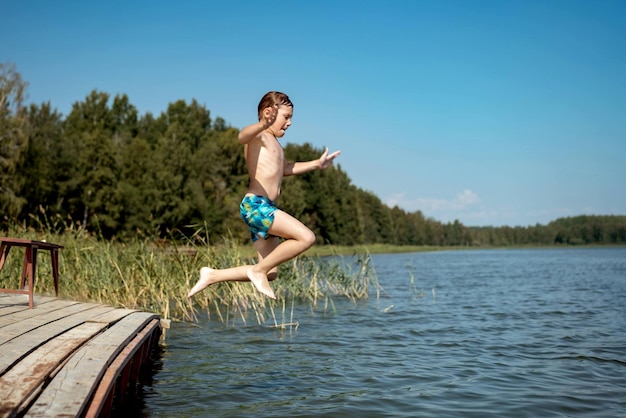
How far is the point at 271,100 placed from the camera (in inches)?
191

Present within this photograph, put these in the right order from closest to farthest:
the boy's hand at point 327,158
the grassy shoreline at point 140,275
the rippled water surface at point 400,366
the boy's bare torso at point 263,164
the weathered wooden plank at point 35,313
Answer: the boy's bare torso at point 263,164
the boy's hand at point 327,158
the weathered wooden plank at point 35,313
the rippled water surface at point 400,366
the grassy shoreline at point 140,275

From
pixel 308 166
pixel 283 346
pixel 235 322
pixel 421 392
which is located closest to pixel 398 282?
pixel 235 322

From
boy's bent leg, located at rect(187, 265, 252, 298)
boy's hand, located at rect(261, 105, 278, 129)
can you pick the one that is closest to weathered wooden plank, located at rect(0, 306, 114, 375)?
boy's bent leg, located at rect(187, 265, 252, 298)

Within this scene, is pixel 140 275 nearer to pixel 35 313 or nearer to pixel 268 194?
pixel 35 313

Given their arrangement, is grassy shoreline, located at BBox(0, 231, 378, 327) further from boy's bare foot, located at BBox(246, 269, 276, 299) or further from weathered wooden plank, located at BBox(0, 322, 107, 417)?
weathered wooden plank, located at BBox(0, 322, 107, 417)

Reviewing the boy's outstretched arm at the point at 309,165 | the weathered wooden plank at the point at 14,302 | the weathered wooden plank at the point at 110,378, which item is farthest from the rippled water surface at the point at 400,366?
the boy's outstretched arm at the point at 309,165

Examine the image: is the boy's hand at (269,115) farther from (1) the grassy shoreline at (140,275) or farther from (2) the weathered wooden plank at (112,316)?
(1) the grassy shoreline at (140,275)

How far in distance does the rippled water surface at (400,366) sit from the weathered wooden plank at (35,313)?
1.31 m

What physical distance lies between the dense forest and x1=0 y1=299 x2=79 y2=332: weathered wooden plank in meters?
10.5

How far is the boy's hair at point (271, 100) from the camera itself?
485cm

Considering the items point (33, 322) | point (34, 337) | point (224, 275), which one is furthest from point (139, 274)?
point (34, 337)

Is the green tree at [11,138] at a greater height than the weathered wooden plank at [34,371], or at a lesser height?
greater

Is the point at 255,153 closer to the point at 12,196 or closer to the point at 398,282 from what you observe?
the point at 398,282

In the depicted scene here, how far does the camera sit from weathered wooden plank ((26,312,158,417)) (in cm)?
329
